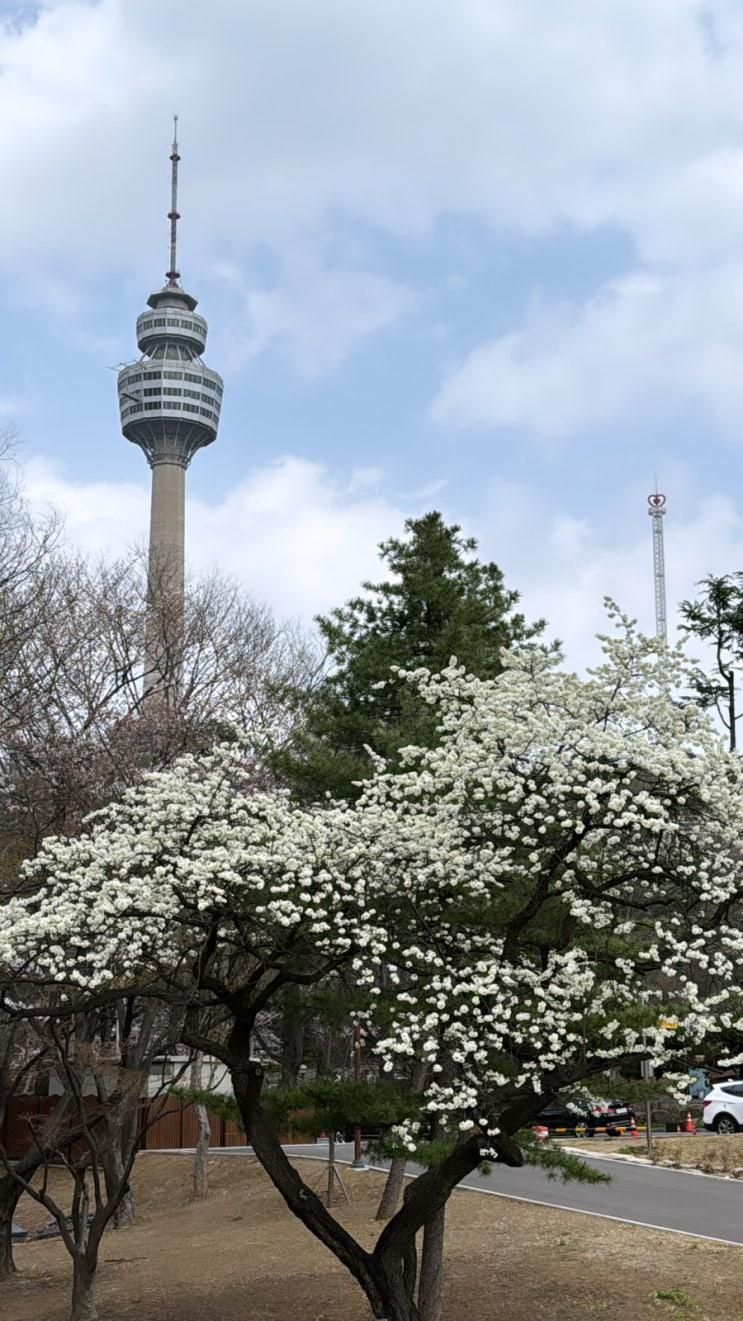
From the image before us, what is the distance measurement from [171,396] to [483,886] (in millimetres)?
80887

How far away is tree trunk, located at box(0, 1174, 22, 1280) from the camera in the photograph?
1612cm

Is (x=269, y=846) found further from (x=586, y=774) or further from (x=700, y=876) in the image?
(x=700, y=876)

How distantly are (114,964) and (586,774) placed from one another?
4925 millimetres

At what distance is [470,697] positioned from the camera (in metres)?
11.4

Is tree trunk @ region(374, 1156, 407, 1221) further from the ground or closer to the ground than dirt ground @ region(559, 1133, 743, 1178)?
further from the ground

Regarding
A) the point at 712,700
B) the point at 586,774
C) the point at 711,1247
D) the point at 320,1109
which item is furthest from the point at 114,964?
the point at 712,700

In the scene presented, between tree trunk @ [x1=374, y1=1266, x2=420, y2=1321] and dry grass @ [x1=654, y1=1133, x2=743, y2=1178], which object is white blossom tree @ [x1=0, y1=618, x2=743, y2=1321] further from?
dry grass @ [x1=654, y1=1133, x2=743, y2=1178]

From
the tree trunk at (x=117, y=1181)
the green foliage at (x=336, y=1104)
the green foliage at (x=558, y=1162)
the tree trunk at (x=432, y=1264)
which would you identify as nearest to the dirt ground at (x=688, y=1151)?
the tree trunk at (x=117, y=1181)

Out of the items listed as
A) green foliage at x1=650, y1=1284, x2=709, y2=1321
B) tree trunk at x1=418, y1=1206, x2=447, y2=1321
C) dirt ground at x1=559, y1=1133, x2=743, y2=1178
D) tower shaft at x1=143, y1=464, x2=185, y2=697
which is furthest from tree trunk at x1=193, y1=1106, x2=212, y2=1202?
green foliage at x1=650, y1=1284, x2=709, y2=1321

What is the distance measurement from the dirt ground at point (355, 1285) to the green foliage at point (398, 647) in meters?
5.42

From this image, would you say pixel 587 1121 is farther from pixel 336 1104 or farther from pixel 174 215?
pixel 174 215

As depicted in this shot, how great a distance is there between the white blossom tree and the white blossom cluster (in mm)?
26

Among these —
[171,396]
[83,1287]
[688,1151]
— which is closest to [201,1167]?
[688,1151]

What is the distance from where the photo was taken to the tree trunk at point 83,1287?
12.6 meters
